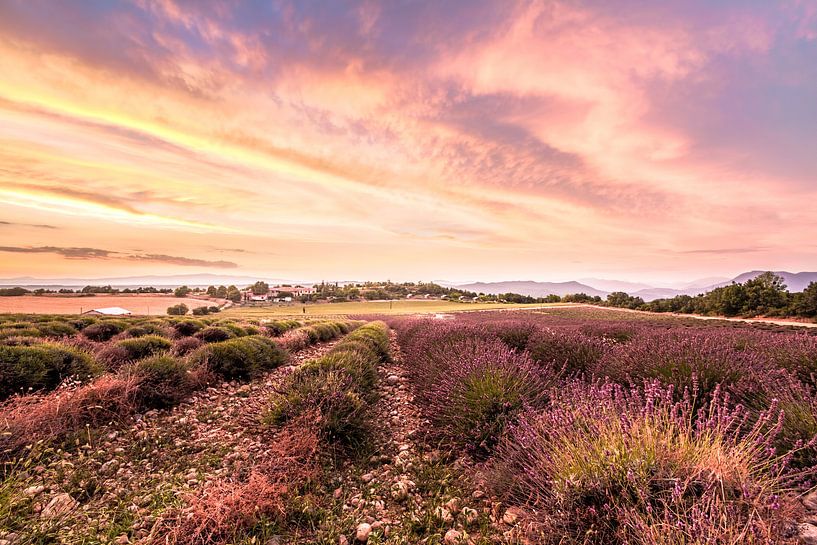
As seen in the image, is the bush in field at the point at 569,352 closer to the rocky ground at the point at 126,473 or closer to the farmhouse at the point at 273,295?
the rocky ground at the point at 126,473

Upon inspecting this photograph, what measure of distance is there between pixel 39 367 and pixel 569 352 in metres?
9.99

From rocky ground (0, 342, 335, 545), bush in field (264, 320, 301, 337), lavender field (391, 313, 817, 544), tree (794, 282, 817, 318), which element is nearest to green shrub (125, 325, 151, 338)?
bush in field (264, 320, 301, 337)

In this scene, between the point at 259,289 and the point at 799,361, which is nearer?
the point at 799,361

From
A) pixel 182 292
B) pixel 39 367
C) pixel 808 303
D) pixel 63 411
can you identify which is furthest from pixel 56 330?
pixel 808 303

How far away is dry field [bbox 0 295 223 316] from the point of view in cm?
2056

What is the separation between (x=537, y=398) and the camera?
4.03 metres

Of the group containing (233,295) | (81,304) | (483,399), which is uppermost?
(483,399)

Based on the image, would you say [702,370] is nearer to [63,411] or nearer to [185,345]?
[63,411]

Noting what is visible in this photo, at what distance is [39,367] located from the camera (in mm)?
5730

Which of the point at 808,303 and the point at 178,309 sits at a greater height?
the point at 808,303

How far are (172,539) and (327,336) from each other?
1549 centimetres

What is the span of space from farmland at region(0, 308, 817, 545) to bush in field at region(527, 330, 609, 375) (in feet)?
0.24

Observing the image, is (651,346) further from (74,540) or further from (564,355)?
(74,540)

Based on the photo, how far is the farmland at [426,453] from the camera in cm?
214
